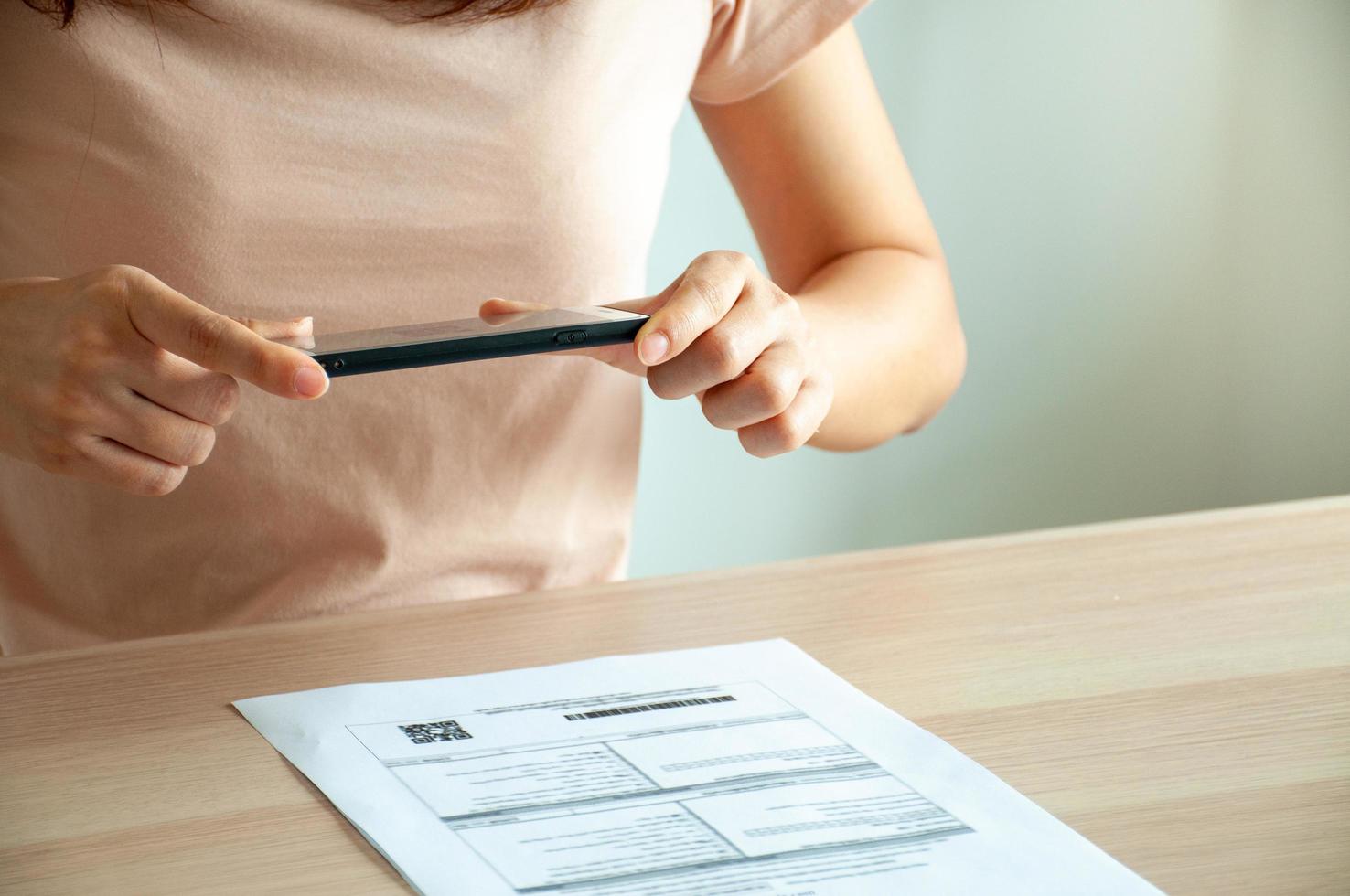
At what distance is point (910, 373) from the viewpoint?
0.87 m

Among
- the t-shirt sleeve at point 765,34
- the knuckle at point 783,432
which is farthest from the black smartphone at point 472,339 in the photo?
the t-shirt sleeve at point 765,34

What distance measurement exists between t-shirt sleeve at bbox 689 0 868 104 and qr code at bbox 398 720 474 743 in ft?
1.64

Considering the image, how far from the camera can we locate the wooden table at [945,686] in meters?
0.45

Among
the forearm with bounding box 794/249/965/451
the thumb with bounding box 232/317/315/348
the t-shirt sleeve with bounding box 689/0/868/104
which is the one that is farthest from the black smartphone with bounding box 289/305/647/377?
the t-shirt sleeve with bounding box 689/0/868/104

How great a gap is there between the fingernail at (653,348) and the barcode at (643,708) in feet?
0.47

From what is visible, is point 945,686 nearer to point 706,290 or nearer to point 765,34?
point 706,290

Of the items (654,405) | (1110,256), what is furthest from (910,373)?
(1110,256)

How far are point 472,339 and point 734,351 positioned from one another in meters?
0.13

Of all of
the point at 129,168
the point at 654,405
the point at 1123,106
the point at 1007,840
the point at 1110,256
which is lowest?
the point at 1007,840

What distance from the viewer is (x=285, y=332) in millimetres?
571

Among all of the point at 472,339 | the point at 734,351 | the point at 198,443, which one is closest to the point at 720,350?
the point at 734,351

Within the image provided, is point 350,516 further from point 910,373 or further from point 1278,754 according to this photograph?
point 1278,754

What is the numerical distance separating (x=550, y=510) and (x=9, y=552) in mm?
319

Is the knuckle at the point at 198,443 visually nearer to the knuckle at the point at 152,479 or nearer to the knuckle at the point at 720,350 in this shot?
the knuckle at the point at 152,479
